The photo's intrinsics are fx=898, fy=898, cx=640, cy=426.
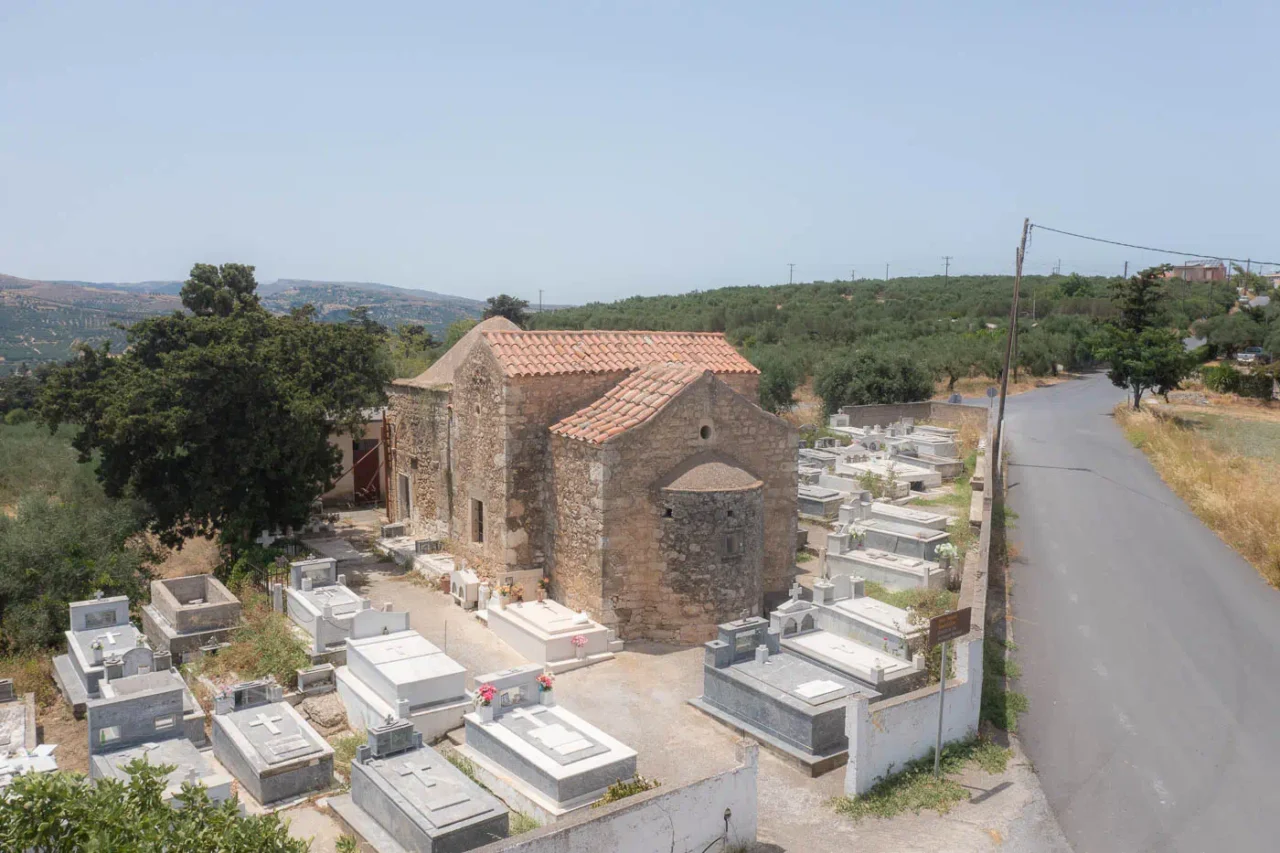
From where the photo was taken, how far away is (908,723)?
10.6m

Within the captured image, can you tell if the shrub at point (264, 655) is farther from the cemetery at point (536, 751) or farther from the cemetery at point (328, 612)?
the cemetery at point (536, 751)

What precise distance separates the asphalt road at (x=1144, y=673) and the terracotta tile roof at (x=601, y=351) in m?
7.51

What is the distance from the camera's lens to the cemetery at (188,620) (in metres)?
14.2

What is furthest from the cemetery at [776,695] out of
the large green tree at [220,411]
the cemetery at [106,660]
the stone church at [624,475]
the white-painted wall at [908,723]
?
the large green tree at [220,411]

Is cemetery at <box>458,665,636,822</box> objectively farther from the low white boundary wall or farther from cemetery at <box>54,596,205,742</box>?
cemetery at <box>54,596,205,742</box>

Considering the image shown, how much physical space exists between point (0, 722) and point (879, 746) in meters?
11.0

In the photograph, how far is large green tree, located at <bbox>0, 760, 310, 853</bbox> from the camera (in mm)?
5746

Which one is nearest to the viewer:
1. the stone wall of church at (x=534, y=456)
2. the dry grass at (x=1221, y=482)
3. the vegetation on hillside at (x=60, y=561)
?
the vegetation on hillside at (x=60, y=561)

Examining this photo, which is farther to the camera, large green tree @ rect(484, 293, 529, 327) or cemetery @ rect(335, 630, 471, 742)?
large green tree @ rect(484, 293, 529, 327)

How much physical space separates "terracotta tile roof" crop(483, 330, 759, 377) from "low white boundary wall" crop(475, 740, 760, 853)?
8.40m

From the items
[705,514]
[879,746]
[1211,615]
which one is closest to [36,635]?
[705,514]

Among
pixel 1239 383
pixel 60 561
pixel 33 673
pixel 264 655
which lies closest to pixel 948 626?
pixel 264 655

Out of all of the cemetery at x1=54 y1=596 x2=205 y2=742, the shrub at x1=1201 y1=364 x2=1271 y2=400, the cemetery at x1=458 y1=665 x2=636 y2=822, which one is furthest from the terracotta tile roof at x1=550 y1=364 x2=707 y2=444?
the shrub at x1=1201 y1=364 x2=1271 y2=400

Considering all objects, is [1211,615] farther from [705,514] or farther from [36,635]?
[36,635]
